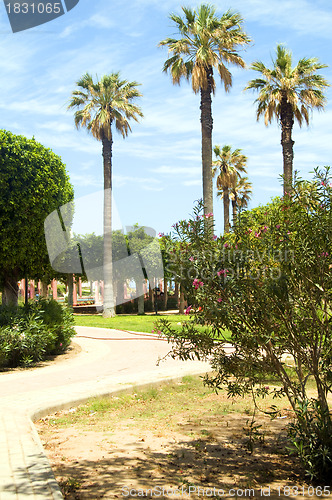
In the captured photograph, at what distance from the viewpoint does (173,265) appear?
16.5ft

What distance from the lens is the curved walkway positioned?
14.3ft

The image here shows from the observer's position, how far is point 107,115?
1253 inches

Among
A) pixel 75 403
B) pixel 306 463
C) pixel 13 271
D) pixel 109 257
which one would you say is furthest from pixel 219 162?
pixel 306 463

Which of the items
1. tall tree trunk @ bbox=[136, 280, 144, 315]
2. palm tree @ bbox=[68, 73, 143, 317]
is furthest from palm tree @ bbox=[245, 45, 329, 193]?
tall tree trunk @ bbox=[136, 280, 144, 315]

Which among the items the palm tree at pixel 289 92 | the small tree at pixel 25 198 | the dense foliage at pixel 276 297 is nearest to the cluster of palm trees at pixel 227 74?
the palm tree at pixel 289 92

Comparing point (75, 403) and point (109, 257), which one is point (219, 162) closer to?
point (109, 257)

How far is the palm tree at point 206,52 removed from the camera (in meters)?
23.5

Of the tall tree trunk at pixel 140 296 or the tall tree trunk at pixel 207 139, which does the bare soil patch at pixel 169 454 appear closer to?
the tall tree trunk at pixel 207 139

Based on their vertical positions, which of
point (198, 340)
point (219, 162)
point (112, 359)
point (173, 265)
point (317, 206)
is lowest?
point (112, 359)

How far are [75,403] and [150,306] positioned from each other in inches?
1544

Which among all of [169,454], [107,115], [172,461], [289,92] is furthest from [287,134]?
[172,461]

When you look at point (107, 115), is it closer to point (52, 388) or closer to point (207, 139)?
point (207, 139)

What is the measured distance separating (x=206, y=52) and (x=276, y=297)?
839 inches

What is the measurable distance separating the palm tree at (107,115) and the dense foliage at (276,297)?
27370 millimetres
